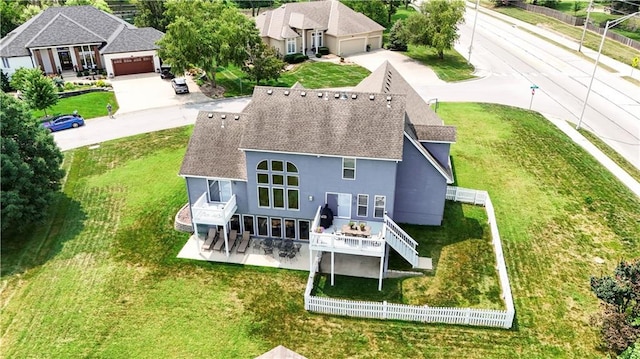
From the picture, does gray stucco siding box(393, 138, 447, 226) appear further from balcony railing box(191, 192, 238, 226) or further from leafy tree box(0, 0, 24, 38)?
leafy tree box(0, 0, 24, 38)

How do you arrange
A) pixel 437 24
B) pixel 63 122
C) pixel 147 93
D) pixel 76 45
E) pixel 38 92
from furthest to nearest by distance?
pixel 437 24 → pixel 76 45 → pixel 147 93 → pixel 63 122 → pixel 38 92

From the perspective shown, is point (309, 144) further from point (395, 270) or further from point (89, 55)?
point (89, 55)

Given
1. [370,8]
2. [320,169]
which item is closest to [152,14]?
[370,8]

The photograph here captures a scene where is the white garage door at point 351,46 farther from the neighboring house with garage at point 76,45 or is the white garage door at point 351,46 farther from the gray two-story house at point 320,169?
the gray two-story house at point 320,169

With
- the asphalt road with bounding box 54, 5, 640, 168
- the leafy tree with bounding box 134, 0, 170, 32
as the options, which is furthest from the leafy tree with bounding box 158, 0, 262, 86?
the leafy tree with bounding box 134, 0, 170, 32

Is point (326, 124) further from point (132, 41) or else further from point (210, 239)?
point (132, 41)
